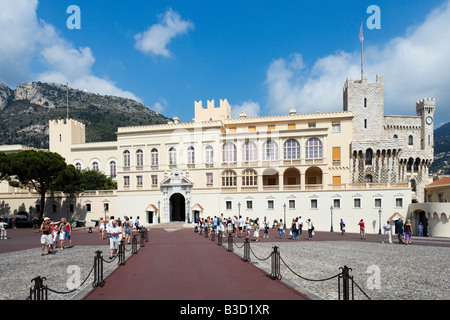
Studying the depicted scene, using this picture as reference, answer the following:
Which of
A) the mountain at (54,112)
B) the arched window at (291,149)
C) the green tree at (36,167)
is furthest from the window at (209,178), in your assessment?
the mountain at (54,112)

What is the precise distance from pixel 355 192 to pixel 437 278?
29.6m

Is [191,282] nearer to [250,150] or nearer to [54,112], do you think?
[250,150]

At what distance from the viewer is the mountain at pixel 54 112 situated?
111000mm

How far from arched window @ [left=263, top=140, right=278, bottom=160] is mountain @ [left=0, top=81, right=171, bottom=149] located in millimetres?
74458

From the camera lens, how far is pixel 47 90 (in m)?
149

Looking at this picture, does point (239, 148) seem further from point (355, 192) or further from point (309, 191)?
point (355, 192)

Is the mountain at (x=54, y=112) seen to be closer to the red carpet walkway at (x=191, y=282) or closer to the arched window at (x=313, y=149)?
the arched window at (x=313, y=149)

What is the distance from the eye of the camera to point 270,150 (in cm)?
4481

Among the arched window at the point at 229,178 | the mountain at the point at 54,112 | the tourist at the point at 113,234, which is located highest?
the mountain at the point at 54,112

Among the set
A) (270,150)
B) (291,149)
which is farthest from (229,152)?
(291,149)

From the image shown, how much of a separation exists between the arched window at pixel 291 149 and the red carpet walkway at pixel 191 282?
31.0 m

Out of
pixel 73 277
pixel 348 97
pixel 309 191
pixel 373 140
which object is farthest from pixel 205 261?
pixel 348 97

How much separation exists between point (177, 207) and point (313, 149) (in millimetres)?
21679

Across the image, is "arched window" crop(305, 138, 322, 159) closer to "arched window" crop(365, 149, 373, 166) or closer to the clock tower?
"arched window" crop(365, 149, 373, 166)
